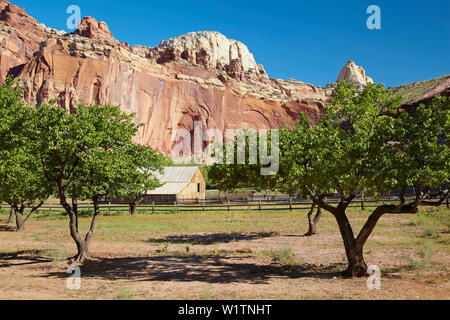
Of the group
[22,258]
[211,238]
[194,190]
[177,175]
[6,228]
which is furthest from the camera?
[194,190]

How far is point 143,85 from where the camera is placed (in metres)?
121

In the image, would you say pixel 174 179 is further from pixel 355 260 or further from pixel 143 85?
pixel 143 85

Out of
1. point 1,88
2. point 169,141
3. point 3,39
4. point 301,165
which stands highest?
point 3,39

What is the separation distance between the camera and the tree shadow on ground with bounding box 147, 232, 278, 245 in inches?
875

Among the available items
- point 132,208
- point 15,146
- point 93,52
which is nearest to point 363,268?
point 15,146

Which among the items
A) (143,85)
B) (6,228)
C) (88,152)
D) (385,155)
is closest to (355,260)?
(385,155)

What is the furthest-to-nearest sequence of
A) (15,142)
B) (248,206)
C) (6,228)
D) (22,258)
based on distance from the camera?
(248,206)
(6,228)
(22,258)
(15,142)

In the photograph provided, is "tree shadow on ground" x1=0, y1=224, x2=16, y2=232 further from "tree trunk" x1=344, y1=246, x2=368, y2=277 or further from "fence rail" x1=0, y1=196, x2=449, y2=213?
"tree trunk" x1=344, y1=246, x2=368, y2=277

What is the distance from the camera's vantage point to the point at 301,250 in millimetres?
18484

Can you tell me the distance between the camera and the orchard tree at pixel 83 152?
518 inches

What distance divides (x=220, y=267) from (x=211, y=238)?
8.43 metres

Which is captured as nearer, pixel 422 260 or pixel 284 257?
pixel 422 260

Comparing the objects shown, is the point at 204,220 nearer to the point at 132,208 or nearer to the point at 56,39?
the point at 132,208

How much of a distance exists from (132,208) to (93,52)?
91.2 m
